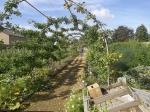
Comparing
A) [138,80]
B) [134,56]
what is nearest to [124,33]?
[134,56]

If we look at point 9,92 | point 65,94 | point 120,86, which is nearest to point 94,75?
point 65,94

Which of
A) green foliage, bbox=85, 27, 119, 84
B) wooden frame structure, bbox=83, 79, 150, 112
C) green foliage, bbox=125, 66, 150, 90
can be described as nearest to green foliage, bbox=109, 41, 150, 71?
green foliage, bbox=125, 66, 150, 90

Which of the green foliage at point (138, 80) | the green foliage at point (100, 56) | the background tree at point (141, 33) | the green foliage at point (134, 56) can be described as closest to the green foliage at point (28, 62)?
the green foliage at point (100, 56)

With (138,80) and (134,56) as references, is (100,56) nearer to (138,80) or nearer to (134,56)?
(138,80)

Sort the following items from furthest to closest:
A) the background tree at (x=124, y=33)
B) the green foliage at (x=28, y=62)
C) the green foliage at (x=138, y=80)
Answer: the background tree at (x=124, y=33), the green foliage at (x=28, y=62), the green foliage at (x=138, y=80)

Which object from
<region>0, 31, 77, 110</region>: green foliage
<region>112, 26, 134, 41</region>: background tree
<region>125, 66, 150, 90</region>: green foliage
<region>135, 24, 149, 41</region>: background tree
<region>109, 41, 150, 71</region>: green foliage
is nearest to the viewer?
<region>125, 66, 150, 90</region>: green foliage

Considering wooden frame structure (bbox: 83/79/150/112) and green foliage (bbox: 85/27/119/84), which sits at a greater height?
green foliage (bbox: 85/27/119/84)

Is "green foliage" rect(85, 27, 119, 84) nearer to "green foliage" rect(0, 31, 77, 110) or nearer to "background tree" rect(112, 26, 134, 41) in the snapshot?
"green foliage" rect(0, 31, 77, 110)

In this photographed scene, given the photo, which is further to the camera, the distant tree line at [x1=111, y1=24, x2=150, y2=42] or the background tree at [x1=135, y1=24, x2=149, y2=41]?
the background tree at [x1=135, y1=24, x2=149, y2=41]

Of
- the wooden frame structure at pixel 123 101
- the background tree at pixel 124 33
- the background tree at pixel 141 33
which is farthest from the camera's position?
the background tree at pixel 141 33

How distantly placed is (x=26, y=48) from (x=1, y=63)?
3945 millimetres

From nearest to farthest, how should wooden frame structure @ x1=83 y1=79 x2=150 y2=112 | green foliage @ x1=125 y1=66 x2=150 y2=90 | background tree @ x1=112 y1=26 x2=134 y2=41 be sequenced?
wooden frame structure @ x1=83 y1=79 x2=150 y2=112
green foliage @ x1=125 y1=66 x2=150 y2=90
background tree @ x1=112 y1=26 x2=134 y2=41

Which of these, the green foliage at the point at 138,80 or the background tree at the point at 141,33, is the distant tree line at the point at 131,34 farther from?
the green foliage at the point at 138,80

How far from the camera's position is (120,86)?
1004 cm
